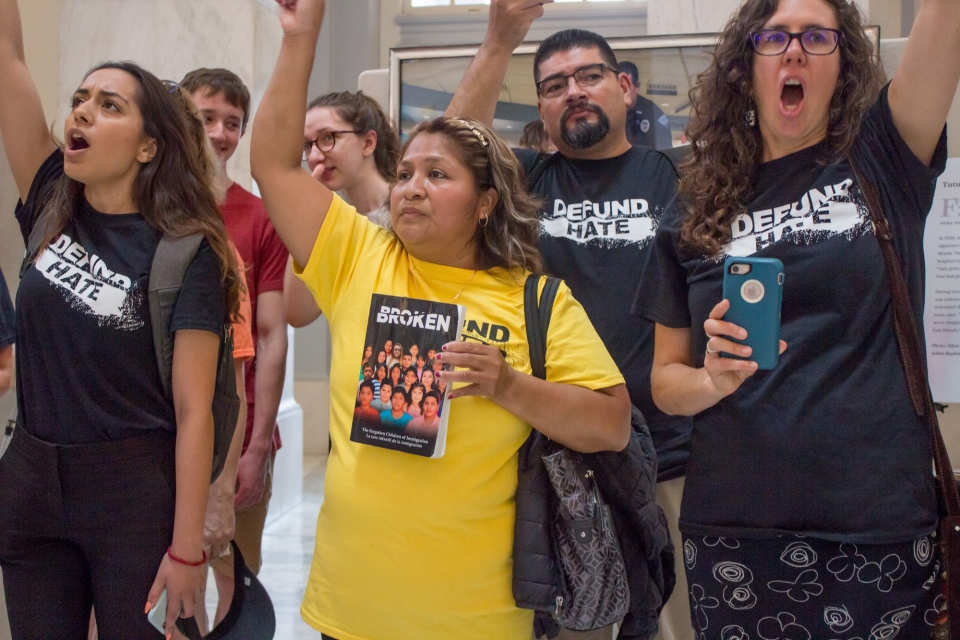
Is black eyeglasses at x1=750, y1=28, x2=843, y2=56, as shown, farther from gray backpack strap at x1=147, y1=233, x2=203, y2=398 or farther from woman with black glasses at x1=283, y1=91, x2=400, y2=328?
woman with black glasses at x1=283, y1=91, x2=400, y2=328

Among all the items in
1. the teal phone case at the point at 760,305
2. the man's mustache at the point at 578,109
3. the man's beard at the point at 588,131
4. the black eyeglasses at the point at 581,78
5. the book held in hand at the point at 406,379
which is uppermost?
the black eyeglasses at the point at 581,78

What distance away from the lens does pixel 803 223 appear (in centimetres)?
180

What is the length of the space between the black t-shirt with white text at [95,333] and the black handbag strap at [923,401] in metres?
1.46

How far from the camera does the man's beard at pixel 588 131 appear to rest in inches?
109

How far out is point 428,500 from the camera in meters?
1.83

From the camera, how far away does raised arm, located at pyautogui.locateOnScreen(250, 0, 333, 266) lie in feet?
6.33

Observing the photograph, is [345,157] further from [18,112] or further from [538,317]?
[538,317]

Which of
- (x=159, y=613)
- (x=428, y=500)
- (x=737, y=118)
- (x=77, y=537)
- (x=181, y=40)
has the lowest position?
(x=159, y=613)

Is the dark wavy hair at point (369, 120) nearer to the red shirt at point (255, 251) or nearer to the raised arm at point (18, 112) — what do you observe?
the red shirt at point (255, 251)

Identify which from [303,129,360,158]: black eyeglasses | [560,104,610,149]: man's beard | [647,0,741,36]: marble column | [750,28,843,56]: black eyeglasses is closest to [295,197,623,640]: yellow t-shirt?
[750,28,843,56]: black eyeglasses

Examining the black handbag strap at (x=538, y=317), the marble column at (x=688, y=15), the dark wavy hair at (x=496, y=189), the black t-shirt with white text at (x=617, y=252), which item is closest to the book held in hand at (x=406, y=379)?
the black handbag strap at (x=538, y=317)

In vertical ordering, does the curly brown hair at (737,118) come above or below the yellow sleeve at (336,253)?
above

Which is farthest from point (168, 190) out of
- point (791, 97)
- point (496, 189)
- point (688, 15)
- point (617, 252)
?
point (688, 15)

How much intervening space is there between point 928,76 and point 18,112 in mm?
2092
